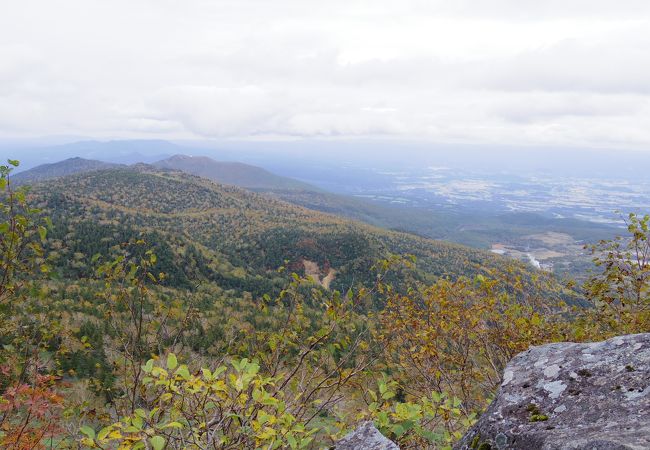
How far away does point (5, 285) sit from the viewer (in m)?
5.67

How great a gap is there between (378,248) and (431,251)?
1431 inches

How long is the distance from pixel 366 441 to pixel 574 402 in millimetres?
2055

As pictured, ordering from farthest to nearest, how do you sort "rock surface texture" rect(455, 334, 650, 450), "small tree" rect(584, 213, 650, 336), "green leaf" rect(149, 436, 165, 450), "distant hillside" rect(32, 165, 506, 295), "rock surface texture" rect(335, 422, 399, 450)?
1. "distant hillside" rect(32, 165, 506, 295)
2. "small tree" rect(584, 213, 650, 336)
3. "rock surface texture" rect(335, 422, 399, 450)
4. "rock surface texture" rect(455, 334, 650, 450)
5. "green leaf" rect(149, 436, 165, 450)

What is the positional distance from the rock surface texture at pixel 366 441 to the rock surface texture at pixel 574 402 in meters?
0.83

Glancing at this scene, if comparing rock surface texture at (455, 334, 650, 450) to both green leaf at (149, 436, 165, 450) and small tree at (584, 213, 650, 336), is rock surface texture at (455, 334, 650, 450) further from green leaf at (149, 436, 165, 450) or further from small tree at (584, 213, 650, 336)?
small tree at (584, 213, 650, 336)

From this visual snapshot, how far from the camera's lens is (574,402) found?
3.41 m

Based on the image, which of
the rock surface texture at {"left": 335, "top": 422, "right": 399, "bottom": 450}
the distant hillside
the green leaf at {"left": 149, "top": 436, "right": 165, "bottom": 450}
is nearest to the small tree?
the distant hillside

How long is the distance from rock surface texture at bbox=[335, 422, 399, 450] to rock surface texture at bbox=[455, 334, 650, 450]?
83 cm

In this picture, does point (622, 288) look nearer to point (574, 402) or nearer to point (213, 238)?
point (574, 402)

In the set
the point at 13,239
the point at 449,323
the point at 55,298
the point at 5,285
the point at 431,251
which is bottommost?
the point at 431,251

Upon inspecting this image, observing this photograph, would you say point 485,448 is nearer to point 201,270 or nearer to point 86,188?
point 201,270

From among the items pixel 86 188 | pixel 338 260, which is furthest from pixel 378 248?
pixel 86 188

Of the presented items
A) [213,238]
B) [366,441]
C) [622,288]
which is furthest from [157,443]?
[213,238]

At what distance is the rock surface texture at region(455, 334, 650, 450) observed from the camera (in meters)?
2.82
